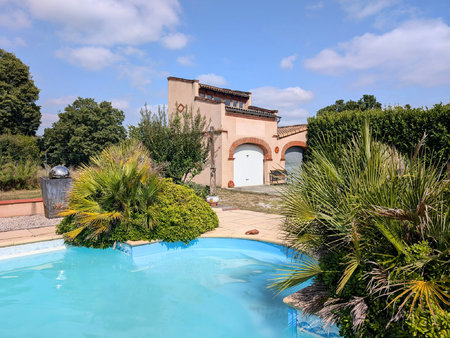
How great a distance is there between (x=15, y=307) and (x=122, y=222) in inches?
99.2

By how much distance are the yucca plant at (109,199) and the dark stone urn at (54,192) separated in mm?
2626

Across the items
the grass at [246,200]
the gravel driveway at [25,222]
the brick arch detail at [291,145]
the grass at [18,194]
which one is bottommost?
the gravel driveway at [25,222]

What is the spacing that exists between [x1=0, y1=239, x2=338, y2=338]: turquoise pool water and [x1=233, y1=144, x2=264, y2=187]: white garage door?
1188cm

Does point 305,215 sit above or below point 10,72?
below

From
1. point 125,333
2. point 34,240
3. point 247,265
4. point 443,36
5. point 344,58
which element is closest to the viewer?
point 125,333

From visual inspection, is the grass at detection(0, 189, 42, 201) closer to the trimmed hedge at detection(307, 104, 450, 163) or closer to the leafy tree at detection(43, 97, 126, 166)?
the trimmed hedge at detection(307, 104, 450, 163)

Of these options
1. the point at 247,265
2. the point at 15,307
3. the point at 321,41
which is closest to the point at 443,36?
the point at 321,41

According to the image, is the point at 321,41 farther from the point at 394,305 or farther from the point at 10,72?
the point at 10,72

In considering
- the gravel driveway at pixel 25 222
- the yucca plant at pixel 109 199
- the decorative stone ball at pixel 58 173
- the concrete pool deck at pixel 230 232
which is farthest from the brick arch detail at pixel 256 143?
the yucca plant at pixel 109 199

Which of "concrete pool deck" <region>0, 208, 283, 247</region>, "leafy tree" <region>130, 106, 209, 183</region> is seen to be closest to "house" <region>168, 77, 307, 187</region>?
"leafy tree" <region>130, 106, 209, 183</region>

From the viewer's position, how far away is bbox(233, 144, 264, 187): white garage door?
19.0 metres

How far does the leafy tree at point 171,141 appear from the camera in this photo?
11.1 m

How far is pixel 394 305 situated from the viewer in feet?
7.75

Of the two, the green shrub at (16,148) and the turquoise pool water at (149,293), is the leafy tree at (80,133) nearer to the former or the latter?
the green shrub at (16,148)
